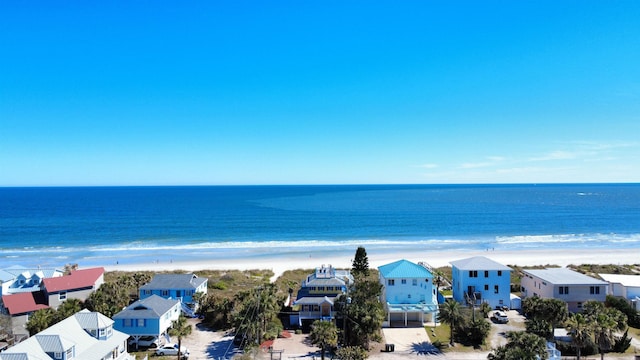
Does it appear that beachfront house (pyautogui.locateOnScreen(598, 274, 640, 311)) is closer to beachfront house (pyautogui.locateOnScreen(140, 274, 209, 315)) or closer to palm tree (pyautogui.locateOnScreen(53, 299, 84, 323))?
beachfront house (pyautogui.locateOnScreen(140, 274, 209, 315))

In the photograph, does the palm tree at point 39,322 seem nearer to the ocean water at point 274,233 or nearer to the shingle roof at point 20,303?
the shingle roof at point 20,303

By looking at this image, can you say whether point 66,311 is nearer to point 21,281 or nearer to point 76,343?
point 76,343

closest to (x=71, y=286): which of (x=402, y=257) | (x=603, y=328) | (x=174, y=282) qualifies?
(x=174, y=282)

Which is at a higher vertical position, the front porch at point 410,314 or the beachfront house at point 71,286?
the beachfront house at point 71,286

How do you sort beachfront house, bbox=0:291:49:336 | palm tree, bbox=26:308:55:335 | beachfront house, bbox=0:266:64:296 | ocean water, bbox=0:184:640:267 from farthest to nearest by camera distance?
ocean water, bbox=0:184:640:267 → beachfront house, bbox=0:266:64:296 → beachfront house, bbox=0:291:49:336 → palm tree, bbox=26:308:55:335

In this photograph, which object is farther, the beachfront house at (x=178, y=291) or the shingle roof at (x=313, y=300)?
the beachfront house at (x=178, y=291)

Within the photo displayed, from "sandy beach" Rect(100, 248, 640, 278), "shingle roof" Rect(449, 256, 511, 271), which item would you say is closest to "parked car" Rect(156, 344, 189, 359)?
"shingle roof" Rect(449, 256, 511, 271)

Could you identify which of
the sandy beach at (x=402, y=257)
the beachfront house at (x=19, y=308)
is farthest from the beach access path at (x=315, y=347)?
the sandy beach at (x=402, y=257)

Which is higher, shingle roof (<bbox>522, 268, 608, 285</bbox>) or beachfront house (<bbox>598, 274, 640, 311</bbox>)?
shingle roof (<bbox>522, 268, 608, 285</bbox>)

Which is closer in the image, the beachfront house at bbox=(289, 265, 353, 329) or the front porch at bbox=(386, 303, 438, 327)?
the beachfront house at bbox=(289, 265, 353, 329)
